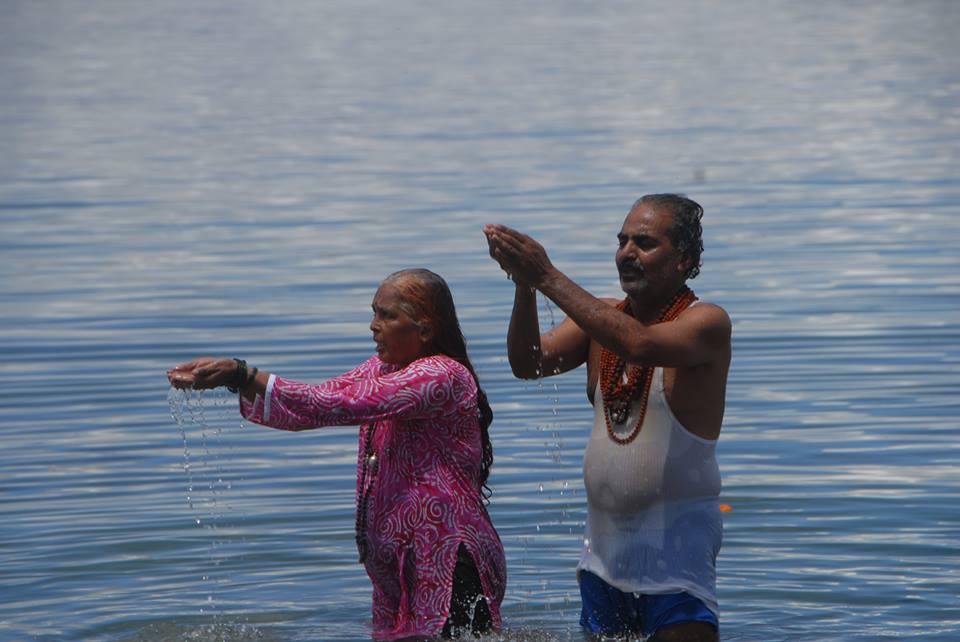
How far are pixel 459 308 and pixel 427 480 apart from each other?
30.9 feet

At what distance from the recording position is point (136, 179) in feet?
90.6

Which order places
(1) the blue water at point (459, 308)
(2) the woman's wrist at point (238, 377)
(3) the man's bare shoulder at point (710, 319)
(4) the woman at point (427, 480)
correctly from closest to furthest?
(3) the man's bare shoulder at point (710, 319) < (2) the woman's wrist at point (238, 377) < (4) the woman at point (427, 480) < (1) the blue water at point (459, 308)

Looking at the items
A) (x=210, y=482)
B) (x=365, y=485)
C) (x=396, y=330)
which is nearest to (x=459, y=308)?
(x=210, y=482)

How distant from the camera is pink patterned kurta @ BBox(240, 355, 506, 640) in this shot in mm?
7258

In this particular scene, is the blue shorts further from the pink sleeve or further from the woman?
the pink sleeve

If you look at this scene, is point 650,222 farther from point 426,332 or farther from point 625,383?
point 426,332

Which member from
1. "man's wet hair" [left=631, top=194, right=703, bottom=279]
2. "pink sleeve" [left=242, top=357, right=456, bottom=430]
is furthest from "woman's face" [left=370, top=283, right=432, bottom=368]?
"man's wet hair" [left=631, top=194, right=703, bottom=279]

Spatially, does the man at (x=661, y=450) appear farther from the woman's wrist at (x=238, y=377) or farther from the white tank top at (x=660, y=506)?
the woman's wrist at (x=238, y=377)

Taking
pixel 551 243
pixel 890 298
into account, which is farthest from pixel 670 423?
pixel 551 243

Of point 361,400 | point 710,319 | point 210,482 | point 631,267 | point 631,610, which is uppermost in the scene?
point 631,267

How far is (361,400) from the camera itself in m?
7.13

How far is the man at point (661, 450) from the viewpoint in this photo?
7031 mm

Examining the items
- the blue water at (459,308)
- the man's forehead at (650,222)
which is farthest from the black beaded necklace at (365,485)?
the man's forehead at (650,222)

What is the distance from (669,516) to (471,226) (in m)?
14.8
